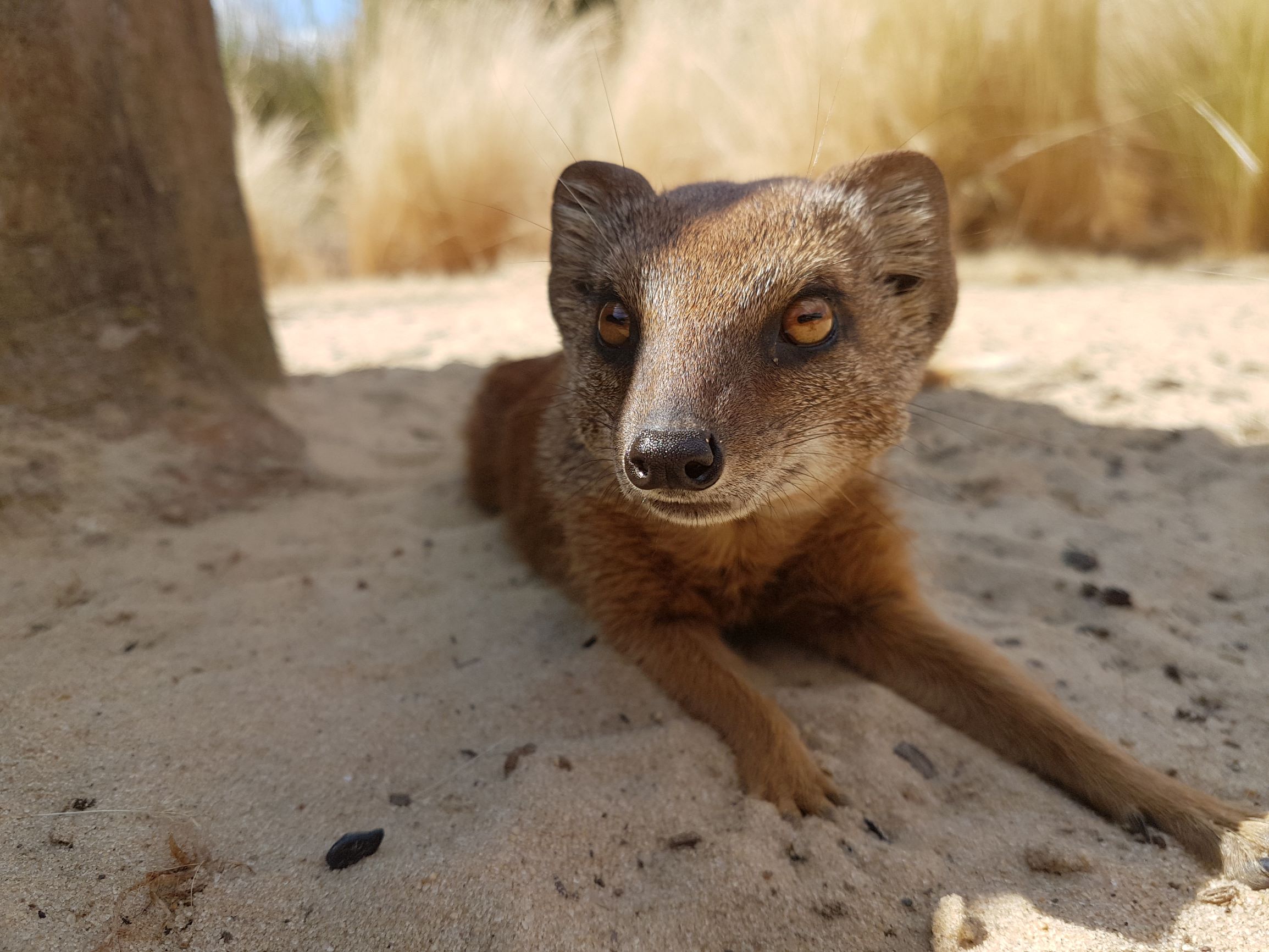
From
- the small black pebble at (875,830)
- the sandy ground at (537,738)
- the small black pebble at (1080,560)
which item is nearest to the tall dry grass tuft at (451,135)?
the sandy ground at (537,738)

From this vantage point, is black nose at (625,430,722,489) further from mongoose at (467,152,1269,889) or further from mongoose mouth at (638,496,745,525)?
mongoose mouth at (638,496,745,525)

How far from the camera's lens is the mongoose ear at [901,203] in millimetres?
2303

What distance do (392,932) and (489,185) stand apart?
8.35 meters

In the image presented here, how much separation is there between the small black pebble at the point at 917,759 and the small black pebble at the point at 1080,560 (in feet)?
3.79

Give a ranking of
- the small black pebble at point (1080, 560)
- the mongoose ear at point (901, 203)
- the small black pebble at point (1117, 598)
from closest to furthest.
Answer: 1. the mongoose ear at point (901, 203)
2. the small black pebble at point (1117, 598)
3. the small black pebble at point (1080, 560)

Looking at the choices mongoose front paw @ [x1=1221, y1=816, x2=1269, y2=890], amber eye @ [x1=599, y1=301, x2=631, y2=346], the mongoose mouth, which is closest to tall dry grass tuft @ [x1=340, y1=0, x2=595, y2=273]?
amber eye @ [x1=599, y1=301, x2=631, y2=346]

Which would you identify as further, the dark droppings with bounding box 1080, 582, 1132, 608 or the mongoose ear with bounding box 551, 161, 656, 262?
the dark droppings with bounding box 1080, 582, 1132, 608

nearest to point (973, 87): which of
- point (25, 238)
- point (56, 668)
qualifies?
point (25, 238)

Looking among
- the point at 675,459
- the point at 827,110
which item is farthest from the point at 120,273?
the point at 827,110

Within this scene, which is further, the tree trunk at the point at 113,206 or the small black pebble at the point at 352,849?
the tree trunk at the point at 113,206

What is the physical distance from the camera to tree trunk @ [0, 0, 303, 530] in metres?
2.69

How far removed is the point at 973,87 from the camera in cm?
694

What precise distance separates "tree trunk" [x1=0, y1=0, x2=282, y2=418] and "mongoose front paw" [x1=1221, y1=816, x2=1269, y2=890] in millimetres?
3300

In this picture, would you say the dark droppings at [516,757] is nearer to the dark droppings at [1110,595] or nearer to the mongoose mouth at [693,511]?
the mongoose mouth at [693,511]
